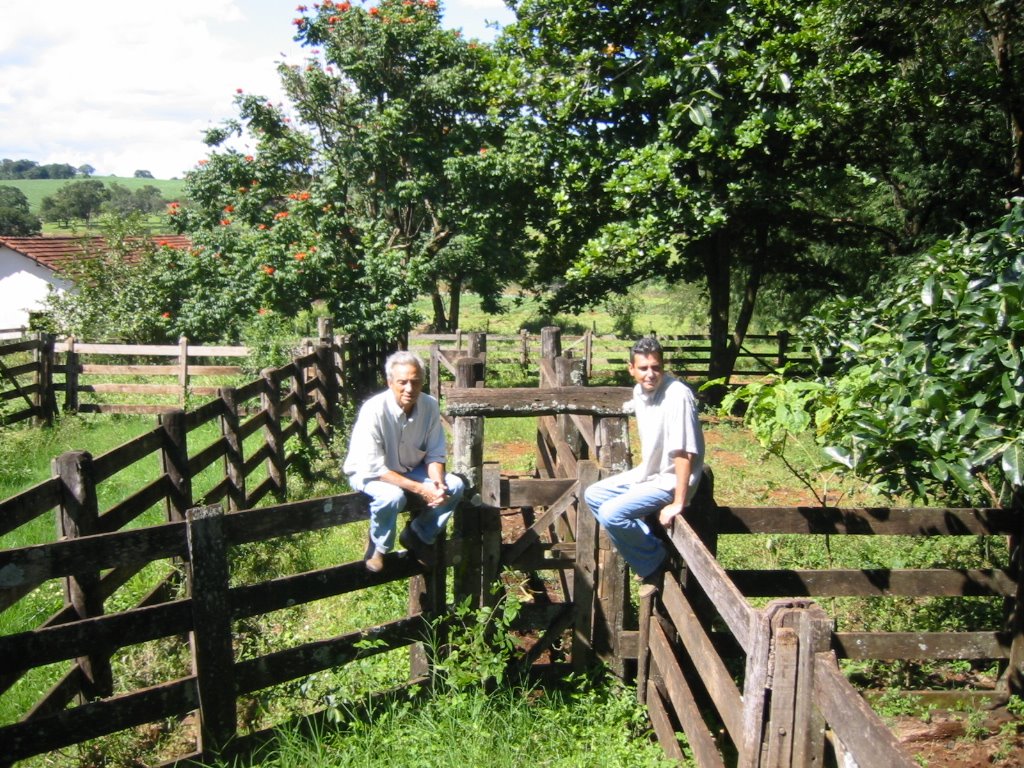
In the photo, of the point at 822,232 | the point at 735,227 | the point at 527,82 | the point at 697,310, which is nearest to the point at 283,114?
the point at 527,82

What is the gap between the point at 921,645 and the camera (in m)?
4.61

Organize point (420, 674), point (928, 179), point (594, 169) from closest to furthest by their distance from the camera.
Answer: point (420, 674), point (928, 179), point (594, 169)

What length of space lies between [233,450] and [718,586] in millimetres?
5974

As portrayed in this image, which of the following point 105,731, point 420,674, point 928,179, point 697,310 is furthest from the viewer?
point 697,310

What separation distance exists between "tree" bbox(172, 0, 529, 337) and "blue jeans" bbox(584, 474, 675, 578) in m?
13.3

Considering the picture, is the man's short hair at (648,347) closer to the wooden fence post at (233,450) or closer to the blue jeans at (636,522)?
the blue jeans at (636,522)

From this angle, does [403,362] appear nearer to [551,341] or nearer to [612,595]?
[612,595]

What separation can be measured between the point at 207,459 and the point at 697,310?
83.8ft

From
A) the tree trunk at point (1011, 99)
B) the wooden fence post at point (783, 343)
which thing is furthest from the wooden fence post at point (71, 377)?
the tree trunk at point (1011, 99)

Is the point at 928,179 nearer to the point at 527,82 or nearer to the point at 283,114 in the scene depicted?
the point at 527,82

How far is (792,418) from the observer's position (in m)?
4.41

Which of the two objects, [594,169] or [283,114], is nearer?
[594,169]

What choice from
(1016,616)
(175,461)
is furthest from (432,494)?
(1016,616)

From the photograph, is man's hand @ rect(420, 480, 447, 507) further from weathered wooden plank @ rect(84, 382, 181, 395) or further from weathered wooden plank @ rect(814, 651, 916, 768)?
weathered wooden plank @ rect(84, 382, 181, 395)
